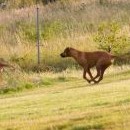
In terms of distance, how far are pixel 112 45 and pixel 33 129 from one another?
16.6 meters

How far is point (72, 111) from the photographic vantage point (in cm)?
1210

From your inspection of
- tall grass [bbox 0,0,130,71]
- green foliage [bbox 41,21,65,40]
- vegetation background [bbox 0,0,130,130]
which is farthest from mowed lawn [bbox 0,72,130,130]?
green foliage [bbox 41,21,65,40]

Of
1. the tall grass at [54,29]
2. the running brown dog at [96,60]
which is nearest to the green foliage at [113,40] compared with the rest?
the tall grass at [54,29]

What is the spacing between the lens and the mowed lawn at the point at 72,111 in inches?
402

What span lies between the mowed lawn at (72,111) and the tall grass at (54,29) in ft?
36.4

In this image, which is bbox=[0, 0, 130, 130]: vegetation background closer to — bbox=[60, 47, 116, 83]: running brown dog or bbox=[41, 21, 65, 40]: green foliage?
bbox=[41, 21, 65, 40]: green foliage

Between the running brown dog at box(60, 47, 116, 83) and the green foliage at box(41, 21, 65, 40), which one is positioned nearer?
the running brown dog at box(60, 47, 116, 83)

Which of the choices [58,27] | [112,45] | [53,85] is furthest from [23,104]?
[58,27]

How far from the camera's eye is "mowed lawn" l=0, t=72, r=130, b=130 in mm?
10211

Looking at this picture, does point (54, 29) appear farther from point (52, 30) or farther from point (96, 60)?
point (96, 60)

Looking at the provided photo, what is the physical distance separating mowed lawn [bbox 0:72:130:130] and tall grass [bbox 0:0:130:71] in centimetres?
1109

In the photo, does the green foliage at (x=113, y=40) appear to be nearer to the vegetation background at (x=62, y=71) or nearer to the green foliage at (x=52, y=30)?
the vegetation background at (x=62, y=71)

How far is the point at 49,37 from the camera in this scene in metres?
30.4

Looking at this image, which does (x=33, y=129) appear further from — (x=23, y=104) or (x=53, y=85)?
(x=53, y=85)
